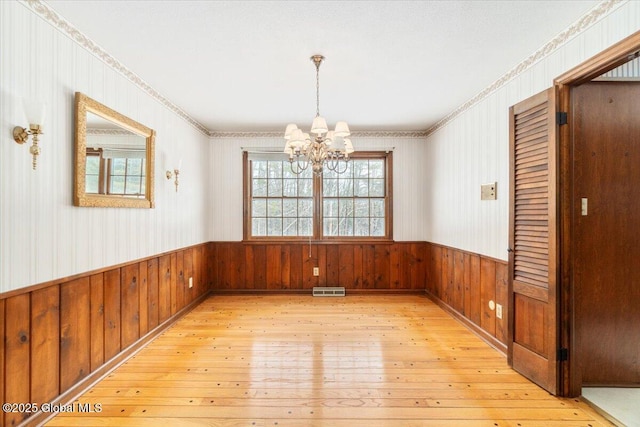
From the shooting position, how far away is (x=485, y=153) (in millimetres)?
3340

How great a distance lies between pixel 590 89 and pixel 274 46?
2.41 metres

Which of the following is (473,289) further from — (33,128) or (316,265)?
(33,128)

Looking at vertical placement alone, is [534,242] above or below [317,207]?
below

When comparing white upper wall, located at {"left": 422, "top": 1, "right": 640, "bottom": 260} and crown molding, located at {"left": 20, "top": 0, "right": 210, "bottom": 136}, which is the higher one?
crown molding, located at {"left": 20, "top": 0, "right": 210, "bottom": 136}

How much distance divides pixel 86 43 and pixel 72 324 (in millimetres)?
2078

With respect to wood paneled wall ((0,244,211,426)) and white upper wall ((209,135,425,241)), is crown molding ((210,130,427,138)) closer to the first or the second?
white upper wall ((209,135,425,241))

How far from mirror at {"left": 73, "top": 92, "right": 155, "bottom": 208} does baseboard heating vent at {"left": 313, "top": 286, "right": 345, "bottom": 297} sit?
275 centimetres

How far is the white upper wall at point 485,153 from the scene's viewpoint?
2064 millimetres

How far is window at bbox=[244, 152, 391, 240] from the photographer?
5.14 meters

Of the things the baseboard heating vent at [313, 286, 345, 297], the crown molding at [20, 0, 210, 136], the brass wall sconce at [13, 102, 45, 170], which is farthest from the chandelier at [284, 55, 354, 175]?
the baseboard heating vent at [313, 286, 345, 297]

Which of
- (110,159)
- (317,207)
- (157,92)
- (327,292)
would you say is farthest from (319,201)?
(110,159)

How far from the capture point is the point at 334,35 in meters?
2.30

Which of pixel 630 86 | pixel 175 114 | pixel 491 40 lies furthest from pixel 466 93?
pixel 175 114

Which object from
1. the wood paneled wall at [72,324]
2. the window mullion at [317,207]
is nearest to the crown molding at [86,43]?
the wood paneled wall at [72,324]
